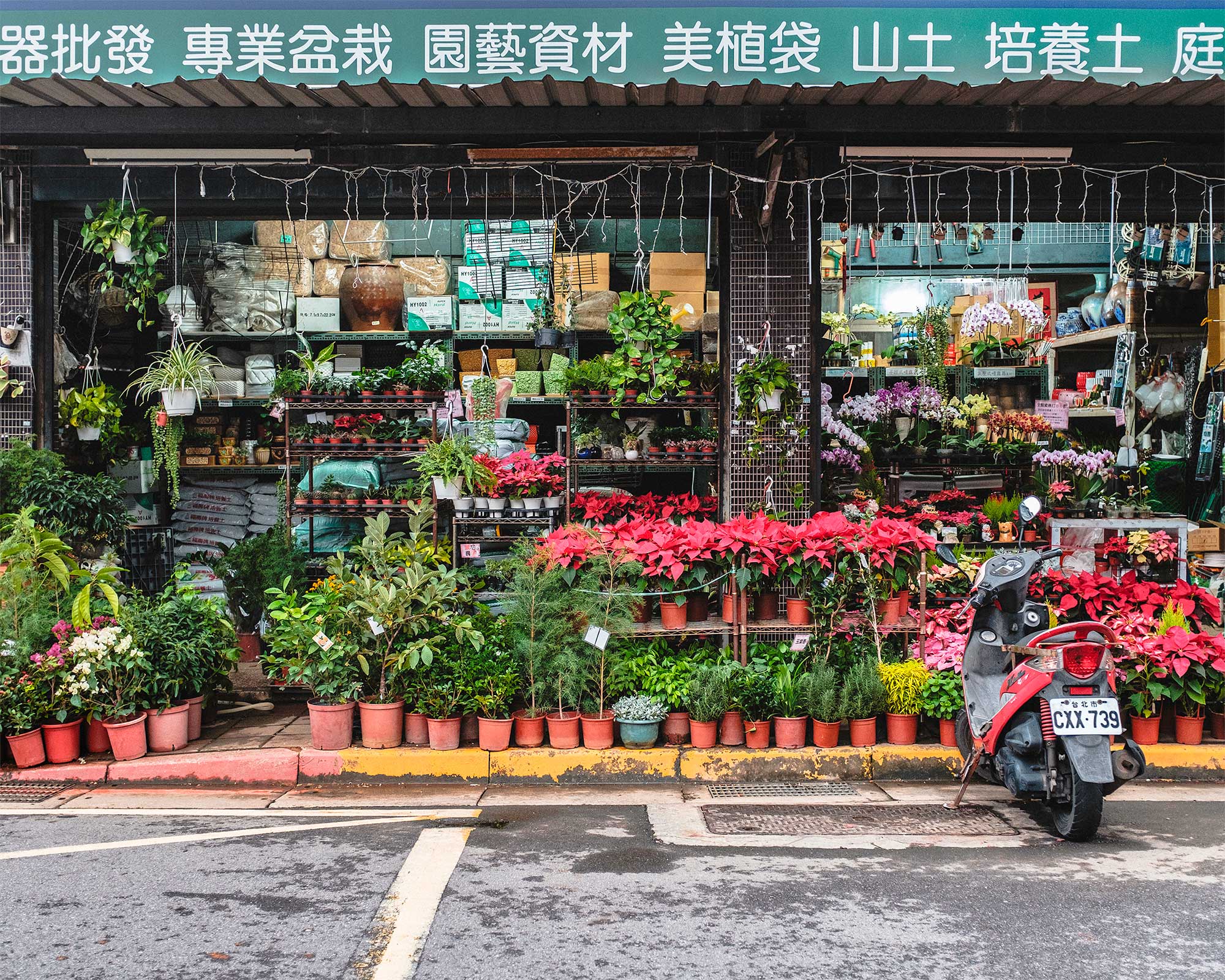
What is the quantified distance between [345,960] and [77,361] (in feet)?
24.3

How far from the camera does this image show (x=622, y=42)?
712cm

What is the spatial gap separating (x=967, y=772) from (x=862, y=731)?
106cm

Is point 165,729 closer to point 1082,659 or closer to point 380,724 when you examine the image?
point 380,724

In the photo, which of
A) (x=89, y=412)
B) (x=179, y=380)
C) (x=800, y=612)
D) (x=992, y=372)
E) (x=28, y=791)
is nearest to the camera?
(x=28, y=791)

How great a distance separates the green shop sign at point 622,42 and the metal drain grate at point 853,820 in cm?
481

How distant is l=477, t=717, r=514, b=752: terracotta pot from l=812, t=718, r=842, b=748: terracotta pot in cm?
206

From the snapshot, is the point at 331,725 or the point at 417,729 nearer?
the point at 331,725

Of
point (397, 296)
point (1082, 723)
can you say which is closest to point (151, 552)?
point (397, 296)

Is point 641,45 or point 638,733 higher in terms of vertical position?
point 641,45

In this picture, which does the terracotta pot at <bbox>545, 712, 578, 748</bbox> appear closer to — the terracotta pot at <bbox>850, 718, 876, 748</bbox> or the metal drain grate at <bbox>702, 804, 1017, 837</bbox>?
the metal drain grate at <bbox>702, 804, 1017, 837</bbox>

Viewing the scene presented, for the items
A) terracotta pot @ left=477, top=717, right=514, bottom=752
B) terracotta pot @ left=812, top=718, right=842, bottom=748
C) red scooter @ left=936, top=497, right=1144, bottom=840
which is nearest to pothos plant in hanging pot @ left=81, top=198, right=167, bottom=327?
terracotta pot @ left=477, top=717, right=514, bottom=752

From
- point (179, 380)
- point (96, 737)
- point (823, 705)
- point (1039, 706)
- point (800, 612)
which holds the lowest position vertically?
point (96, 737)

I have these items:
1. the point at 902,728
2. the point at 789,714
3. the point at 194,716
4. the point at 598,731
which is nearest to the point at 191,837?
the point at 194,716

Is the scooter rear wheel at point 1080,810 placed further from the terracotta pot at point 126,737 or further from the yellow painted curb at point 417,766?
the terracotta pot at point 126,737
